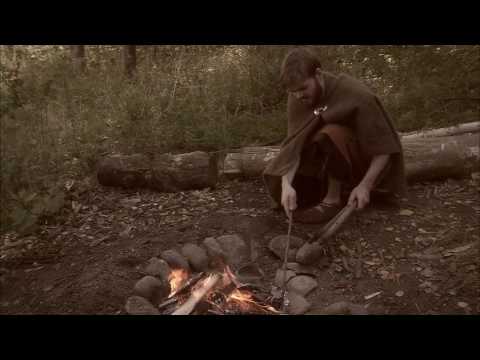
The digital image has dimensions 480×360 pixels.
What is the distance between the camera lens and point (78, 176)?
4.56 m

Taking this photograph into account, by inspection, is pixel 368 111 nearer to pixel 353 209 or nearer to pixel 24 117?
pixel 353 209

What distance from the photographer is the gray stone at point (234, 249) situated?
3.34 m

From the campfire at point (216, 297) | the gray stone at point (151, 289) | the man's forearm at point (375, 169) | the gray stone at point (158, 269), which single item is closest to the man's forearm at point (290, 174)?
the man's forearm at point (375, 169)

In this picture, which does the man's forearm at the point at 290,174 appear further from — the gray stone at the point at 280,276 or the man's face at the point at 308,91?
the gray stone at the point at 280,276

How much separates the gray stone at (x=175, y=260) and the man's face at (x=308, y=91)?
153 cm

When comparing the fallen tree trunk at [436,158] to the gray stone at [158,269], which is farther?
the fallen tree trunk at [436,158]

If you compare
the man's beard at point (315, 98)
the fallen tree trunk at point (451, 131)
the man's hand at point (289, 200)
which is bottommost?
the man's hand at point (289, 200)

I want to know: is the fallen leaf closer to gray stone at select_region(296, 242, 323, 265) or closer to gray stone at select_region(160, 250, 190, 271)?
gray stone at select_region(296, 242, 323, 265)

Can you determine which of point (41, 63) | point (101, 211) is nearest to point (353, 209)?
point (101, 211)

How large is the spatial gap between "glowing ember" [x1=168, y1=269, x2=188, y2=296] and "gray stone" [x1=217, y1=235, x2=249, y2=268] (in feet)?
1.21

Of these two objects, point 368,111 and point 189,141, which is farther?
point 189,141

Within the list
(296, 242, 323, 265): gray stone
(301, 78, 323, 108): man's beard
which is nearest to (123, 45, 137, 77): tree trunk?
(301, 78, 323, 108): man's beard

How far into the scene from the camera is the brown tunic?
342 centimetres
